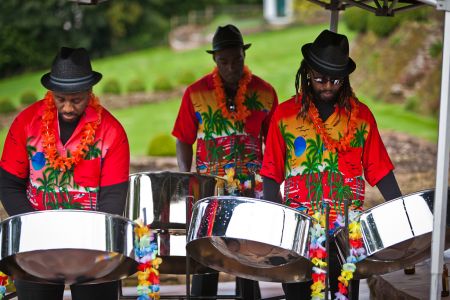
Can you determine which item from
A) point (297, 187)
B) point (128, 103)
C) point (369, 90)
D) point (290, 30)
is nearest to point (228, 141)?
point (297, 187)

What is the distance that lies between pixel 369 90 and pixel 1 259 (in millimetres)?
13231

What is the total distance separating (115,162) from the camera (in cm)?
318

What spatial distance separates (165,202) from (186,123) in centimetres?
58

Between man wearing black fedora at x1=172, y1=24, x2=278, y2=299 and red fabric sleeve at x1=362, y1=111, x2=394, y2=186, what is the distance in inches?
35.3

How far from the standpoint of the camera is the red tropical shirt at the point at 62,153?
3219mm

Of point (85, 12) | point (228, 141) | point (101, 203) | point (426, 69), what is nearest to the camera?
point (101, 203)

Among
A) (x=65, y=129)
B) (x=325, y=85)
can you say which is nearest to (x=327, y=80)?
(x=325, y=85)

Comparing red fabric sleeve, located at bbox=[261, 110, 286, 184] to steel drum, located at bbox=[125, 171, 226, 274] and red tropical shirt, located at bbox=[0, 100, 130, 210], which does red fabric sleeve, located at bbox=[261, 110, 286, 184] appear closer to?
red tropical shirt, located at bbox=[0, 100, 130, 210]

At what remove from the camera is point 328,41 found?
11.3ft

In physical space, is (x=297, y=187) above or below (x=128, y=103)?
above

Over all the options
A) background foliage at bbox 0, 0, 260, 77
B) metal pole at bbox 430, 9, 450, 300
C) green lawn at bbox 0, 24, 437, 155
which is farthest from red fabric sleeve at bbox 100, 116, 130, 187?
background foliage at bbox 0, 0, 260, 77

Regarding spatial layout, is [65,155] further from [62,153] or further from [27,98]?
[27,98]

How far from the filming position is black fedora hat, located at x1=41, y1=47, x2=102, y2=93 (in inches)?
124

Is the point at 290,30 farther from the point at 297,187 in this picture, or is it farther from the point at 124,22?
the point at 297,187
